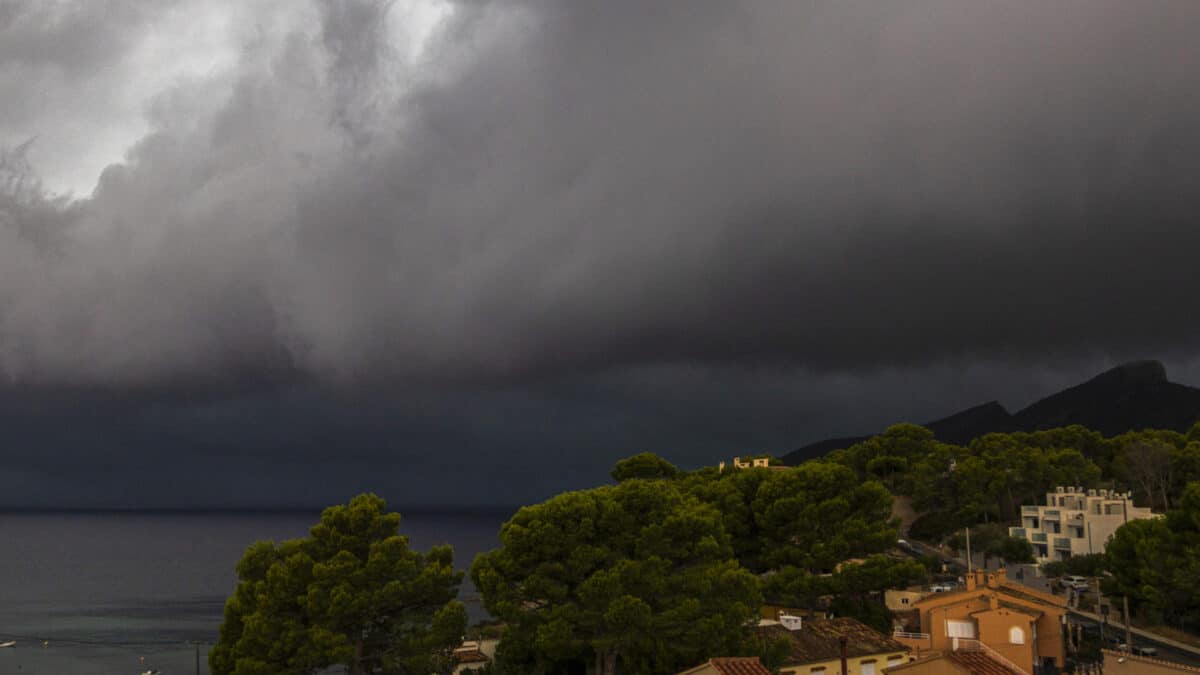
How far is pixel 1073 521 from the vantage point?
78.1 meters

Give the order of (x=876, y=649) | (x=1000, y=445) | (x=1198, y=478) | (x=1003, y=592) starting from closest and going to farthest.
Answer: (x=876, y=649)
(x=1003, y=592)
(x=1198, y=478)
(x=1000, y=445)

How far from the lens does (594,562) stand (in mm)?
38094

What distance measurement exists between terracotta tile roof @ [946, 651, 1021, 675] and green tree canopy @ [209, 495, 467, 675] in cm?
2014

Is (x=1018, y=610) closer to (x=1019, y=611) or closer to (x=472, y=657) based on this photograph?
(x=1019, y=611)

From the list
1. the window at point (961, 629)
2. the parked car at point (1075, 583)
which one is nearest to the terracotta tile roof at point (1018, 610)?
the window at point (961, 629)

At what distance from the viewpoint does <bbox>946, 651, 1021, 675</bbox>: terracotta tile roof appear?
78.7ft

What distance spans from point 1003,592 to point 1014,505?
5009cm

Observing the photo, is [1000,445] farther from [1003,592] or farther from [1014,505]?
[1003,592]

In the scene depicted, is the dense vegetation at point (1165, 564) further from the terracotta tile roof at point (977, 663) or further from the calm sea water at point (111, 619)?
the calm sea water at point (111, 619)

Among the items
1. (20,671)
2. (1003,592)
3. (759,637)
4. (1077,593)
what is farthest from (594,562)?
(20,671)

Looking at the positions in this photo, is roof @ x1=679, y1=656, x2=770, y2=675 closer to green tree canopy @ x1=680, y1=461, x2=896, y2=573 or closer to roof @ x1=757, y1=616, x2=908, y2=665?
roof @ x1=757, y1=616, x2=908, y2=665

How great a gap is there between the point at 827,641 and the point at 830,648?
30.9 inches

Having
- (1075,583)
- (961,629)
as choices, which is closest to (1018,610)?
(961,629)

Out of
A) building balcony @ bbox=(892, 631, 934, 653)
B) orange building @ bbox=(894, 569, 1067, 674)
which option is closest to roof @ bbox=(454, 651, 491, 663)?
building balcony @ bbox=(892, 631, 934, 653)
